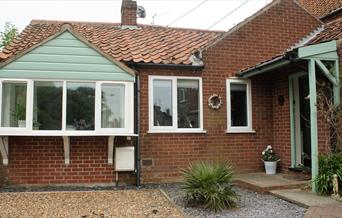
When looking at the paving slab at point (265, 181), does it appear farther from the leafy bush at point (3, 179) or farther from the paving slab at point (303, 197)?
the leafy bush at point (3, 179)

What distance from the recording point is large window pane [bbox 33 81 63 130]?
9016 mm

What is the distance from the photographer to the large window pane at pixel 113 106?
942cm

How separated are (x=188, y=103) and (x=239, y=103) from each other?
5.38ft

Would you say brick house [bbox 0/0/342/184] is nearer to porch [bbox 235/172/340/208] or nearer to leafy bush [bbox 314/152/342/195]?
leafy bush [bbox 314/152/342/195]

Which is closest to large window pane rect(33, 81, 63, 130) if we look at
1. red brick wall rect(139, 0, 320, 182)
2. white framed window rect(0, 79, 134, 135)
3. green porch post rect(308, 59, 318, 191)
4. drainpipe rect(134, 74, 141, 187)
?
white framed window rect(0, 79, 134, 135)

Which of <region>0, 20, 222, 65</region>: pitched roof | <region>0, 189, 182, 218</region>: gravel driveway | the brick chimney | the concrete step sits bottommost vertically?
<region>0, 189, 182, 218</region>: gravel driveway

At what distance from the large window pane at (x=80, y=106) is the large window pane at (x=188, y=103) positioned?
2625 mm

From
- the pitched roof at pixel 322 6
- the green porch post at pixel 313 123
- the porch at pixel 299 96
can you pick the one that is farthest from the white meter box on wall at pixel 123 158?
the pitched roof at pixel 322 6

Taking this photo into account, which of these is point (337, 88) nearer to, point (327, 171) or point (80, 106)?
point (327, 171)

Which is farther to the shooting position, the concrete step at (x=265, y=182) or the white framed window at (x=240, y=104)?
the white framed window at (x=240, y=104)

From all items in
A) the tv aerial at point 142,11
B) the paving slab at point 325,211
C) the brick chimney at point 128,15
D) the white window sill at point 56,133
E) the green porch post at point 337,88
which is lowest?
the paving slab at point 325,211

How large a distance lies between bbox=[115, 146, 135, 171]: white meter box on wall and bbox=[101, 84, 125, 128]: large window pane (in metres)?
0.74

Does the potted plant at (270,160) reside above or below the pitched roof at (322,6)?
below

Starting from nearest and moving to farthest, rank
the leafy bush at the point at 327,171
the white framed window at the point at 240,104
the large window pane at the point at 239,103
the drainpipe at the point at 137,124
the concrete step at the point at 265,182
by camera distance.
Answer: the leafy bush at the point at 327,171
the concrete step at the point at 265,182
the drainpipe at the point at 137,124
the white framed window at the point at 240,104
the large window pane at the point at 239,103
